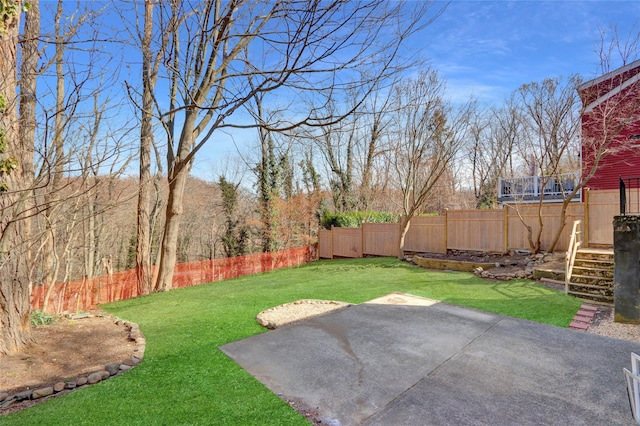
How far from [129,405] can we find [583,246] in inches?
442

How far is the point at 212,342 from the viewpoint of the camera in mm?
4285

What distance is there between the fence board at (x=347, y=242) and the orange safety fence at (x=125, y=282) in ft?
8.16

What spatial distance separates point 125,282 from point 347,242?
30.4 feet

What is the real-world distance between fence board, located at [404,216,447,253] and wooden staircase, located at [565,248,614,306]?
16.0ft

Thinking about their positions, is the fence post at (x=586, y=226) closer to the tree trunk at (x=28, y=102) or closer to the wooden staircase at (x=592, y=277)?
the wooden staircase at (x=592, y=277)

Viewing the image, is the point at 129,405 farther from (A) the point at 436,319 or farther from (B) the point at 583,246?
(B) the point at 583,246

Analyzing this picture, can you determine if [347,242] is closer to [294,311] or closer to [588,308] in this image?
[294,311]

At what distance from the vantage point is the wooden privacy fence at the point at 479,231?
31.4 ft

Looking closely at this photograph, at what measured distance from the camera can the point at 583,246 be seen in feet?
30.8

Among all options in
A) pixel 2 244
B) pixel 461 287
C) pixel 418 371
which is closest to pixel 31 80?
pixel 2 244

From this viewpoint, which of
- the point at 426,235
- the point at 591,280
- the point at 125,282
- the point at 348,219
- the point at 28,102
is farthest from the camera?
the point at 348,219

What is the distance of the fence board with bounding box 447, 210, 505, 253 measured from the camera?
11359 millimetres

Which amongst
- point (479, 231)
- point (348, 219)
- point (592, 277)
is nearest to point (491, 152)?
point (348, 219)

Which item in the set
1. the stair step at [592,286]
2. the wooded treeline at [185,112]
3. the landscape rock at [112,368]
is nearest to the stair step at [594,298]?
the stair step at [592,286]
